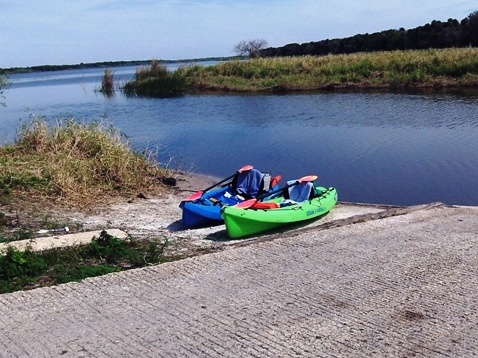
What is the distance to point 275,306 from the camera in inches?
213

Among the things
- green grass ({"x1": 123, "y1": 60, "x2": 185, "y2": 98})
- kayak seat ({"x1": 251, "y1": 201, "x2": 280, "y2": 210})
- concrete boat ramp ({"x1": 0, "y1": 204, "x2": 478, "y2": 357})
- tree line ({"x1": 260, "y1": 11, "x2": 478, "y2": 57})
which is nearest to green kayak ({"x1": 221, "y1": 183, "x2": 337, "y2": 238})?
kayak seat ({"x1": 251, "y1": 201, "x2": 280, "y2": 210})

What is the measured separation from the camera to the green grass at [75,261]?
6270mm

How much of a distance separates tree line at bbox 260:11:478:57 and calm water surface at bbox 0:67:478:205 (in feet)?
69.9

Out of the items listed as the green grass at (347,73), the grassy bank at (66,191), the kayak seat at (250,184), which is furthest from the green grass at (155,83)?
the kayak seat at (250,184)

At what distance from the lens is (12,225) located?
334 inches

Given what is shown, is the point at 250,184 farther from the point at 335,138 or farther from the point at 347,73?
the point at 347,73

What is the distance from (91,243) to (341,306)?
3067mm

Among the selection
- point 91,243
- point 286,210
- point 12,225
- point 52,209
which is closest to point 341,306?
point 91,243

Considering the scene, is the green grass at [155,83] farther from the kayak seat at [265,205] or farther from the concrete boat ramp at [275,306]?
the concrete boat ramp at [275,306]

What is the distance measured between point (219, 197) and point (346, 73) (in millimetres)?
27520

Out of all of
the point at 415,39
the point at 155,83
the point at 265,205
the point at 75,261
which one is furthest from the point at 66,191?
the point at 415,39

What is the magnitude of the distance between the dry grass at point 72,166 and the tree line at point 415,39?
37.0 metres

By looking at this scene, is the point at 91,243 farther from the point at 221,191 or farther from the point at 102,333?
the point at 221,191

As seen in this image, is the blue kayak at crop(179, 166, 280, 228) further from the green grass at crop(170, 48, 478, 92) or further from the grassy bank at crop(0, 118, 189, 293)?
the green grass at crop(170, 48, 478, 92)
